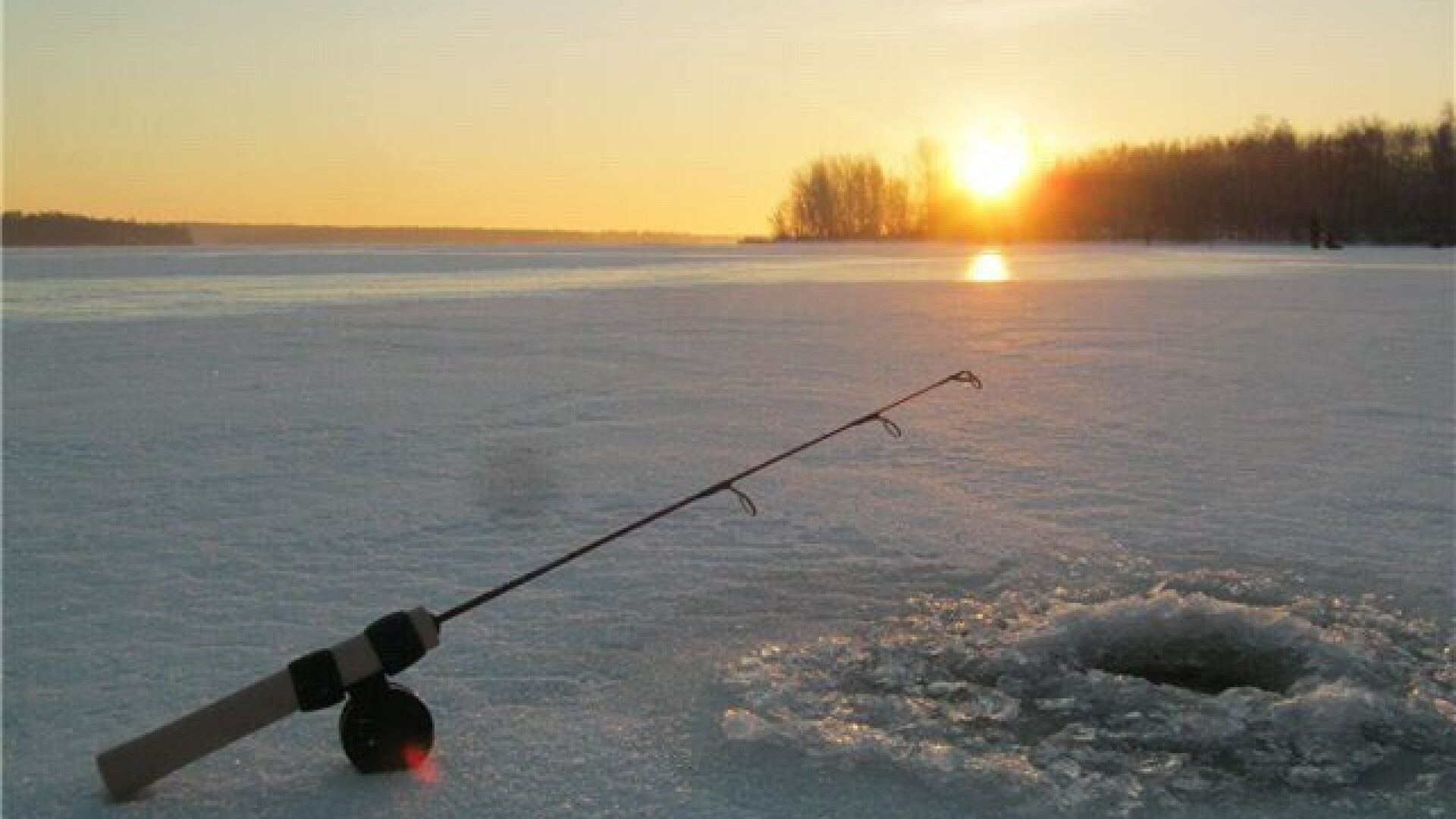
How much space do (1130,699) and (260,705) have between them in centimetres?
210

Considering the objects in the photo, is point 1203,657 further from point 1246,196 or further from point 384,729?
point 1246,196

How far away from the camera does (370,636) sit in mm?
2354

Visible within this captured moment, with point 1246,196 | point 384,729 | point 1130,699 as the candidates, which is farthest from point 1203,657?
point 1246,196

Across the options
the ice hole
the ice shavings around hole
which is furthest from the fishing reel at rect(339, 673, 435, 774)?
the ice hole

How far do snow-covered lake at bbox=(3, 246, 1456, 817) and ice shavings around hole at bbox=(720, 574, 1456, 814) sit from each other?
1 centimetres

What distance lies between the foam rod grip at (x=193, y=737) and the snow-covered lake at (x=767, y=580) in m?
0.10

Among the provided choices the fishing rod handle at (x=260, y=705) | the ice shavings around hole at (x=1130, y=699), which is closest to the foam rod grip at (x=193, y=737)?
the fishing rod handle at (x=260, y=705)

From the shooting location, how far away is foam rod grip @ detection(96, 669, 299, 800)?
2293 millimetres

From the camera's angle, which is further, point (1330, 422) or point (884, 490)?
point (1330, 422)

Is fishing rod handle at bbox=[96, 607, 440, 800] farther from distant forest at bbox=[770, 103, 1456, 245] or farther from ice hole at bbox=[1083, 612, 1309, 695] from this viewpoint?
distant forest at bbox=[770, 103, 1456, 245]

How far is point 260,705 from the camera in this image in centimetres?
231

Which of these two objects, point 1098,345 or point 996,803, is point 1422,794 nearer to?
point 996,803

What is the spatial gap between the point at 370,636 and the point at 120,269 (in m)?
33.8

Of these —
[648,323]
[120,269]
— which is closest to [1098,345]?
[648,323]
